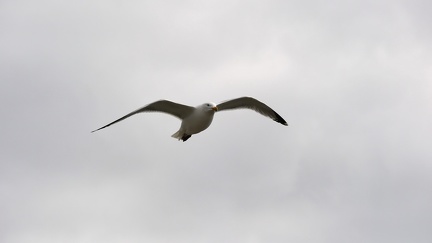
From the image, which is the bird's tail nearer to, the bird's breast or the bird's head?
the bird's breast

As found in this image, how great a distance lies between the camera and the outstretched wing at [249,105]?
25.3 m

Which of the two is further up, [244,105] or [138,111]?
[244,105]

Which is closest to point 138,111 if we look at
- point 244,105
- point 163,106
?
point 163,106

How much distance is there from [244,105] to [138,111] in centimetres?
436

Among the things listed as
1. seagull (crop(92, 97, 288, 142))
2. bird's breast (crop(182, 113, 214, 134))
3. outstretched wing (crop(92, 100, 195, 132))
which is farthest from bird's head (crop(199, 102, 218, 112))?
outstretched wing (crop(92, 100, 195, 132))

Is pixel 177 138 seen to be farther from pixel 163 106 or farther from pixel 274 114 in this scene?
pixel 274 114

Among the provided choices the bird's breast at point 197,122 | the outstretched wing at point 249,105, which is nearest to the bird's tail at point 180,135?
the bird's breast at point 197,122

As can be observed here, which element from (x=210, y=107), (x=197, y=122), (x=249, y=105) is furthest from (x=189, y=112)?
(x=249, y=105)

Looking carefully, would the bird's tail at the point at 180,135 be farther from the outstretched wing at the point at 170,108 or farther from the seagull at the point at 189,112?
the outstretched wing at the point at 170,108

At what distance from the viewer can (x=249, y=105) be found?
85.5ft

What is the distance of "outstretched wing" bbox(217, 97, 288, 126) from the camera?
82.9ft

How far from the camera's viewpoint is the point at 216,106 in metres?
24.1

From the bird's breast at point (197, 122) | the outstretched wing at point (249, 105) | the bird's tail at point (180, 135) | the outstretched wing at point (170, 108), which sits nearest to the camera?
the outstretched wing at point (170, 108)

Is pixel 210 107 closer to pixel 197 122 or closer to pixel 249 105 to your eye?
pixel 197 122
